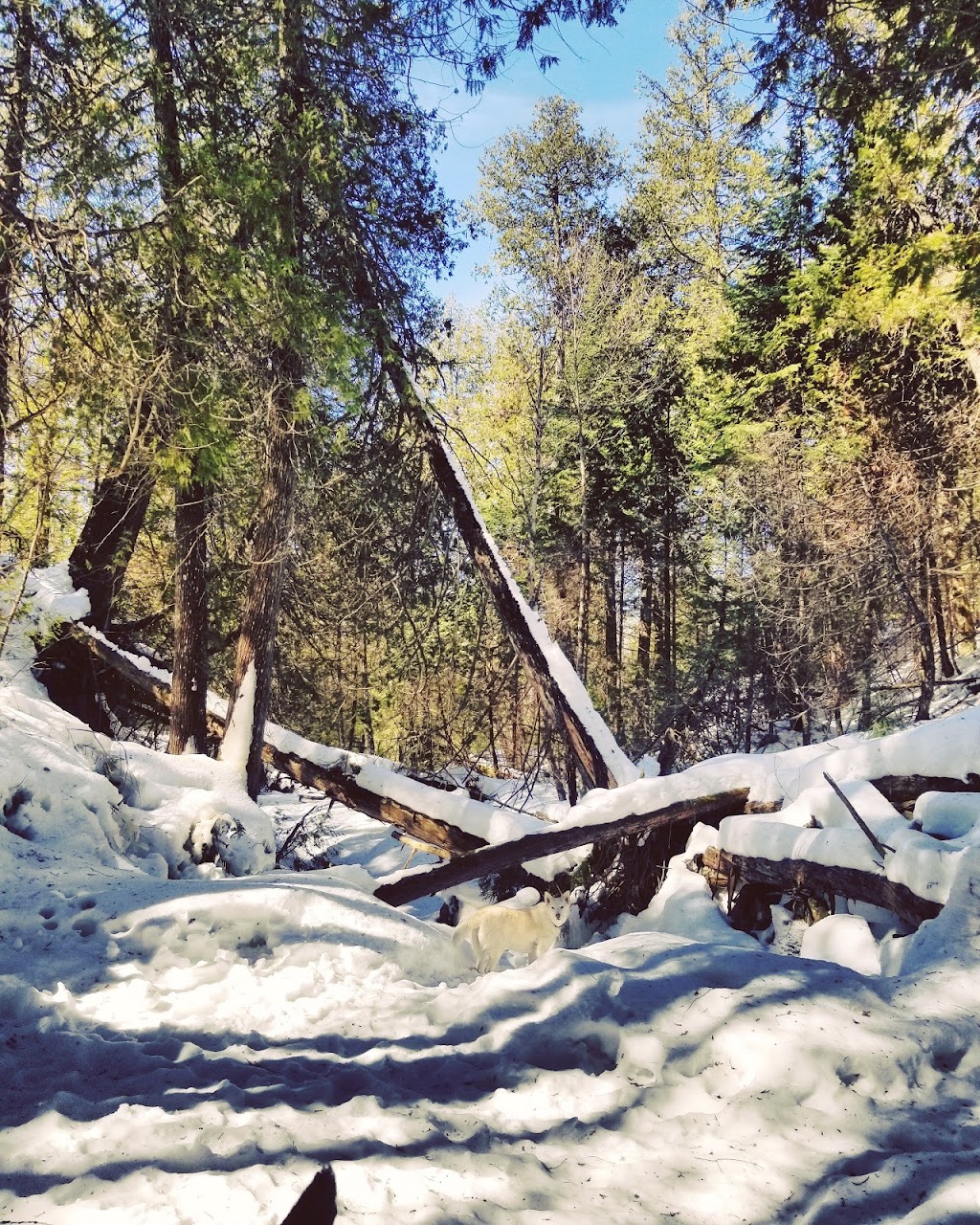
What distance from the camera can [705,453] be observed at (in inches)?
729

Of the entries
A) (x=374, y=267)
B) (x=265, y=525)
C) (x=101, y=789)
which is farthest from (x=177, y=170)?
(x=101, y=789)

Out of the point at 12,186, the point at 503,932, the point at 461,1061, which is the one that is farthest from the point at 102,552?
the point at 461,1061

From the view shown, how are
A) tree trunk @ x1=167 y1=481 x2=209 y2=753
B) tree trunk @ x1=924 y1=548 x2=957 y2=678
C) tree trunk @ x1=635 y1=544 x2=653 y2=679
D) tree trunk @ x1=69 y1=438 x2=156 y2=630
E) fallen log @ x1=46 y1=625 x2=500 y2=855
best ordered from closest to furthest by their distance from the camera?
fallen log @ x1=46 y1=625 x2=500 y2=855 < tree trunk @ x1=167 y1=481 x2=209 y2=753 < tree trunk @ x1=69 y1=438 x2=156 y2=630 < tree trunk @ x1=924 y1=548 x2=957 y2=678 < tree trunk @ x1=635 y1=544 x2=653 y2=679

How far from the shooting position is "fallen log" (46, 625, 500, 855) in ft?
25.2

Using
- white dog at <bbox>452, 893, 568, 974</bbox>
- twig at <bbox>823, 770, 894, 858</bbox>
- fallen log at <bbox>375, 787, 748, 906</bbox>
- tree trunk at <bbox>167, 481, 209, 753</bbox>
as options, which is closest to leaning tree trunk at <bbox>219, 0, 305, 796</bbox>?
tree trunk at <bbox>167, 481, 209, 753</bbox>

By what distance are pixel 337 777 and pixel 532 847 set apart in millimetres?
3030

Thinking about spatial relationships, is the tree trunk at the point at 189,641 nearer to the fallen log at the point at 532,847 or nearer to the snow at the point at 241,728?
the snow at the point at 241,728

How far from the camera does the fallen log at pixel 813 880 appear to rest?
4.29 metres

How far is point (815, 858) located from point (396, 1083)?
11.2 feet

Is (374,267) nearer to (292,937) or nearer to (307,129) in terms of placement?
(307,129)

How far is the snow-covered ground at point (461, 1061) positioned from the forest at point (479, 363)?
4.03 meters

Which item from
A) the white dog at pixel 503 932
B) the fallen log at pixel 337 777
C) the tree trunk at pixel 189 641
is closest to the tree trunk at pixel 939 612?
the fallen log at pixel 337 777

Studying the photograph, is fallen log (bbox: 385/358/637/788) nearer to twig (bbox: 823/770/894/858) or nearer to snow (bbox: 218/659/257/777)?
twig (bbox: 823/770/894/858)

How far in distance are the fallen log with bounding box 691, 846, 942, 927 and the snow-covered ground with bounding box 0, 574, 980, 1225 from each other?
0.17 meters
